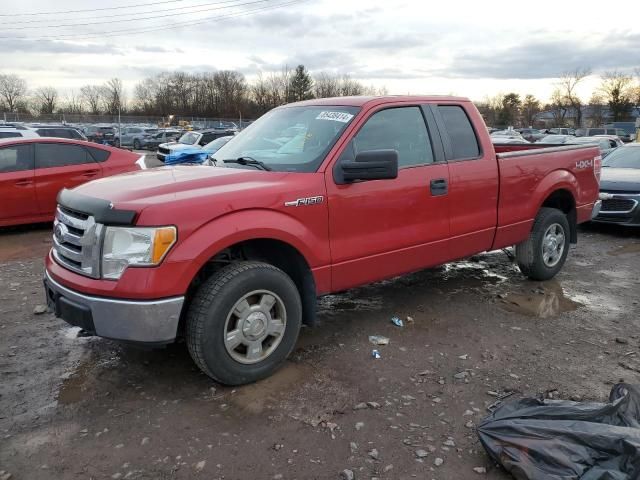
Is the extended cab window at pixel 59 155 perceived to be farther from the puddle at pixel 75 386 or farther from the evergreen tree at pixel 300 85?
the evergreen tree at pixel 300 85

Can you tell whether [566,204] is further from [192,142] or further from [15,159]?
[192,142]

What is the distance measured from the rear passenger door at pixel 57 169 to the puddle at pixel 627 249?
8112 millimetres

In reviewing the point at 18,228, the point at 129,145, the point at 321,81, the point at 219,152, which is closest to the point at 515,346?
the point at 219,152

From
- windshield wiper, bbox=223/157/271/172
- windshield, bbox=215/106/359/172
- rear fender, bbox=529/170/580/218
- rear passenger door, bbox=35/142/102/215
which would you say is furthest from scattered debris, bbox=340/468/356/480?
rear passenger door, bbox=35/142/102/215

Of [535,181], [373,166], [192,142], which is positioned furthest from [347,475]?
[192,142]

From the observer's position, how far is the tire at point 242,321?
3.39 meters

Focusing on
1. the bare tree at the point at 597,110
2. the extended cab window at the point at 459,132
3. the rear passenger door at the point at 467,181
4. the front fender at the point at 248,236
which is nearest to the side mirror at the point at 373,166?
the front fender at the point at 248,236

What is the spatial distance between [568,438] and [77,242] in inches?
117

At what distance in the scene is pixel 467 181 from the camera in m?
4.88

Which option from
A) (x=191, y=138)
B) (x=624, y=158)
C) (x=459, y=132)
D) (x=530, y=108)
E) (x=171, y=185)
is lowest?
(x=171, y=185)

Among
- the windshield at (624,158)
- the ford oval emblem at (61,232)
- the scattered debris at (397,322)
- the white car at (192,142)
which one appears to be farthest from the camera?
the white car at (192,142)

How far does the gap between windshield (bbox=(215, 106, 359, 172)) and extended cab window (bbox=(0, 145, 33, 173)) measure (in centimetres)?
519

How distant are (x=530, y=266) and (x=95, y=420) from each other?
4.57m

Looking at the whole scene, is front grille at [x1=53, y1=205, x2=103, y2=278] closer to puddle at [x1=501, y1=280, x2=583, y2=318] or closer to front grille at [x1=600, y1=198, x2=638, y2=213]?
puddle at [x1=501, y1=280, x2=583, y2=318]
